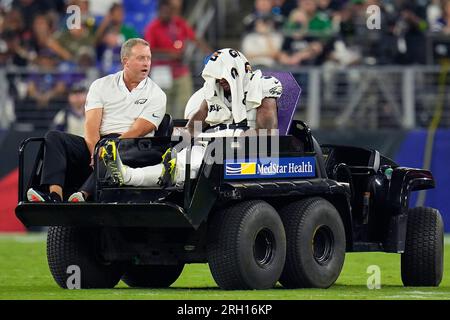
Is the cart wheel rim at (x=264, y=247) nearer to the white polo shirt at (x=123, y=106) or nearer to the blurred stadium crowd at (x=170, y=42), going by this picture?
the white polo shirt at (x=123, y=106)

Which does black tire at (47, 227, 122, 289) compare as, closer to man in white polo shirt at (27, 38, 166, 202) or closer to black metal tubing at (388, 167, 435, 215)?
man in white polo shirt at (27, 38, 166, 202)

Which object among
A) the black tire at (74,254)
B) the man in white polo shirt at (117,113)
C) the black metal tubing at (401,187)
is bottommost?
the black tire at (74,254)

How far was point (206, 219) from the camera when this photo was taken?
40.3ft

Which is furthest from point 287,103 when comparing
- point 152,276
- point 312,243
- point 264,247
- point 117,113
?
point 152,276

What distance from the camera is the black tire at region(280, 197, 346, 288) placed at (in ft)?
41.3

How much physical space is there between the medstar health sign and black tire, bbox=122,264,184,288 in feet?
5.34

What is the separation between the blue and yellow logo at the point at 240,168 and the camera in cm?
1227

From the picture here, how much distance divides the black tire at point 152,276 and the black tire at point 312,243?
55.5 inches

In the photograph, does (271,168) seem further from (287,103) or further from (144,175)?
(144,175)

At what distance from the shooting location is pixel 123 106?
13094 mm

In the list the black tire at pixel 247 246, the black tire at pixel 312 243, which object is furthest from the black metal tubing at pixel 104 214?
the black tire at pixel 312 243

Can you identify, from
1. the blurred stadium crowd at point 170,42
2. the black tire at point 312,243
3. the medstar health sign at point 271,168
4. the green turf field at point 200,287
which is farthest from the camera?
the blurred stadium crowd at point 170,42

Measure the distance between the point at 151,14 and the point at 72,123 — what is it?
480 centimetres
